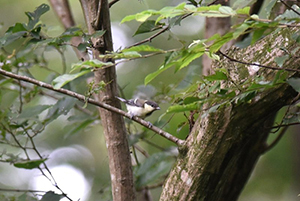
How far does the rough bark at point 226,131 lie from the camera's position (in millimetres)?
1496

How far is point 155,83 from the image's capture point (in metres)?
4.56

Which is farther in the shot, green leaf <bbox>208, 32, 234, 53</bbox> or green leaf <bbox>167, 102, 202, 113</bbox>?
green leaf <bbox>167, 102, 202, 113</bbox>

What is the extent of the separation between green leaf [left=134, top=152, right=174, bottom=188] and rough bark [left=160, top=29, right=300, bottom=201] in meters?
0.72

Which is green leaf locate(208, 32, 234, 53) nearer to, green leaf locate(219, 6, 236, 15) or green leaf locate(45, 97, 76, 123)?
green leaf locate(219, 6, 236, 15)

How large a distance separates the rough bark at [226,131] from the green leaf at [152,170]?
718 mm

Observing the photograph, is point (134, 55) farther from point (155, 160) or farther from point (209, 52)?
point (155, 160)

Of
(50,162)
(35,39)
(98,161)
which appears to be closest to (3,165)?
(50,162)

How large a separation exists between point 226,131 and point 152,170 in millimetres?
972

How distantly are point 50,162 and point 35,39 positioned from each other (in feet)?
12.6

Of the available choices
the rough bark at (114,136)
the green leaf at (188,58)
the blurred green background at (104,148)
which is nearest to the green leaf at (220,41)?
the green leaf at (188,58)

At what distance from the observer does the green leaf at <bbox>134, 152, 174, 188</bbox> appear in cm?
237

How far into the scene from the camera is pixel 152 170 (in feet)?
7.95

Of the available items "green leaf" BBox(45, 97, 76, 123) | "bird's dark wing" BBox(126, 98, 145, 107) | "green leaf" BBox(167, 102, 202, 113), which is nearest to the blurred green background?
"bird's dark wing" BBox(126, 98, 145, 107)

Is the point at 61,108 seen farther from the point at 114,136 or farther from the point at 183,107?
the point at 183,107
